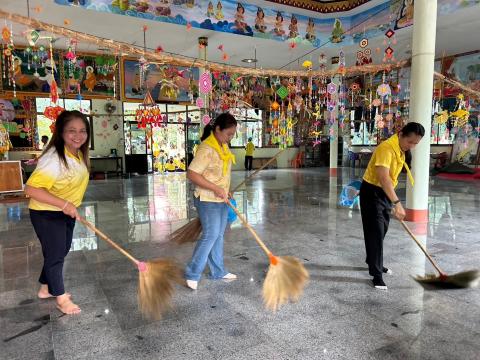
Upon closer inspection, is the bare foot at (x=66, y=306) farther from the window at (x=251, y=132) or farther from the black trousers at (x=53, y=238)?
the window at (x=251, y=132)

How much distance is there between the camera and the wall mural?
8.73 m

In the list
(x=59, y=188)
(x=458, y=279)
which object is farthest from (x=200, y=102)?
(x=458, y=279)

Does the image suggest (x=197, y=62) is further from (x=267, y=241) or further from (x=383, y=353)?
(x=383, y=353)

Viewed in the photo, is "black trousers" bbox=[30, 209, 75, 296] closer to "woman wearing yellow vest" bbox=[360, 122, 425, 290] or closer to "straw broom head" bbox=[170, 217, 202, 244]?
"straw broom head" bbox=[170, 217, 202, 244]

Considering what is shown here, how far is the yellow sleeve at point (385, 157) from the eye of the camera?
314 centimetres

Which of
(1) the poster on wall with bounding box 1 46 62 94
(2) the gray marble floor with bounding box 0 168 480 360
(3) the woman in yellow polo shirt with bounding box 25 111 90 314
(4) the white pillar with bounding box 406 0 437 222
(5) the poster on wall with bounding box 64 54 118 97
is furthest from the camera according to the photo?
(5) the poster on wall with bounding box 64 54 118 97

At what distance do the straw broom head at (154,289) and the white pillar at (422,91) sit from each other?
4525 millimetres

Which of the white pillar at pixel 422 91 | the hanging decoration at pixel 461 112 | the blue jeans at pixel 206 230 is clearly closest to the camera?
the blue jeans at pixel 206 230

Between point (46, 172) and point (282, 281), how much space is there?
1780 millimetres

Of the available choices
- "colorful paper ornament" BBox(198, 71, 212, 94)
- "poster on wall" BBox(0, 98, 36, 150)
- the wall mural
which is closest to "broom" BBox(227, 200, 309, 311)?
"colorful paper ornament" BBox(198, 71, 212, 94)

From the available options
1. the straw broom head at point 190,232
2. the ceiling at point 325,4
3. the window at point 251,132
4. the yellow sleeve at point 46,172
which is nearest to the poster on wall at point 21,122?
the window at point 251,132

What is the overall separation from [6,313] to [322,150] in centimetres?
1835

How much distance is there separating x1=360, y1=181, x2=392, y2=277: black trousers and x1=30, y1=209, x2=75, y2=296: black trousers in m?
2.48

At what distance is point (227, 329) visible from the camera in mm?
2521
